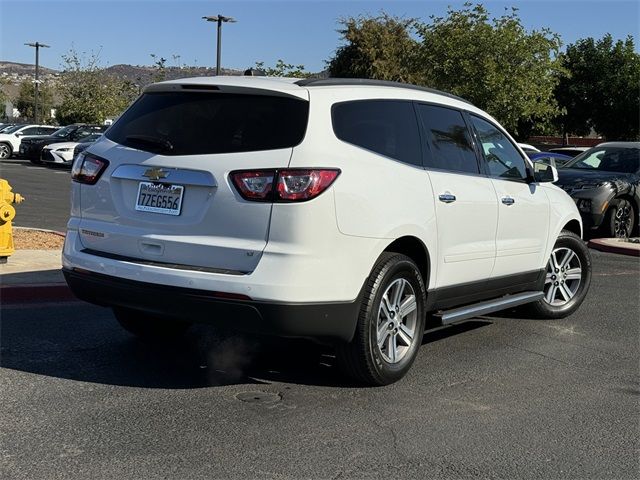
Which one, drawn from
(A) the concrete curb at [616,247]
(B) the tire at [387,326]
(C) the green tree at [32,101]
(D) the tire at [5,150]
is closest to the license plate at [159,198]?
(B) the tire at [387,326]

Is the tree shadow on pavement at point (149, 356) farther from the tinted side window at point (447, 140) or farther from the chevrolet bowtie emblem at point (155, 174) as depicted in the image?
the tinted side window at point (447, 140)

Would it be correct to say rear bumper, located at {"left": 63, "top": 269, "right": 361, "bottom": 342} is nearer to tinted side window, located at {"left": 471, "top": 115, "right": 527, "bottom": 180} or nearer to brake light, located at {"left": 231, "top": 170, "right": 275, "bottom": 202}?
brake light, located at {"left": 231, "top": 170, "right": 275, "bottom": 202}

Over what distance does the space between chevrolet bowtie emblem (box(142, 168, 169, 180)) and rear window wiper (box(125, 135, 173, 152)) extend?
0.15 m

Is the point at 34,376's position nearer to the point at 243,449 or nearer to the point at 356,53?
the point at 243,449

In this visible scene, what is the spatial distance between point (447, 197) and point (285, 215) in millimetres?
1528

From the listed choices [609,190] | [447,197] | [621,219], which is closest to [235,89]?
[447,197]

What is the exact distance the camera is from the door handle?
5500 millimetres

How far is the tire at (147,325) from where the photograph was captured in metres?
5.93

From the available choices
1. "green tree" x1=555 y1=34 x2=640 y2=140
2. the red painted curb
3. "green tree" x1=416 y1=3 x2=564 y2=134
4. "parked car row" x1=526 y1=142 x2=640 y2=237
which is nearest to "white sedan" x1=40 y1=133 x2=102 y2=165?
"green tree" x1=416 y1=3 x2=564 y2=134

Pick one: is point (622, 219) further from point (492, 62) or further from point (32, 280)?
point (492, 62)

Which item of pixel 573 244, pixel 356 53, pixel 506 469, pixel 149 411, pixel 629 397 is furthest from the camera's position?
pixel 356 53

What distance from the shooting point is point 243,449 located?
4.04 metres

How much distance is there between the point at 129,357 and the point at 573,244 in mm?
4151

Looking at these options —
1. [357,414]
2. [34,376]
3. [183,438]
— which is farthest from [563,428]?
[34,376]
